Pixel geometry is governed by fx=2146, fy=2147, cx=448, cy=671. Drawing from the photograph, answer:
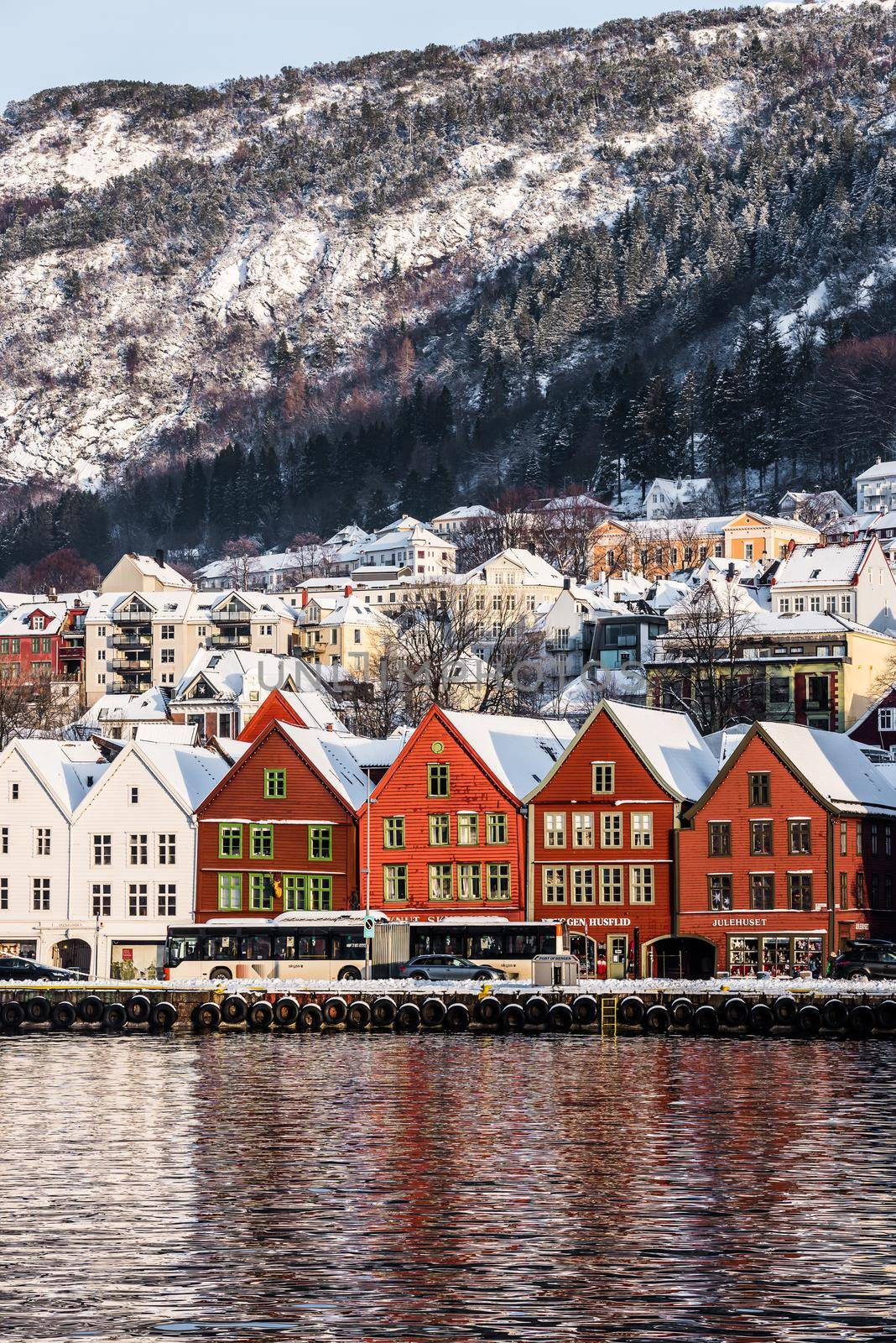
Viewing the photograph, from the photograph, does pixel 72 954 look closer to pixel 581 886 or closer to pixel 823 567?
pixel 581 886

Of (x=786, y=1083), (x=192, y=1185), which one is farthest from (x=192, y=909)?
(x=192, y=1185)

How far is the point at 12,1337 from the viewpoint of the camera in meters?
29.3

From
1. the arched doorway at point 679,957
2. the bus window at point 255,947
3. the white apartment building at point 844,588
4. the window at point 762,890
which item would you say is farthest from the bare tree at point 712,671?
the bus window at point 255,947

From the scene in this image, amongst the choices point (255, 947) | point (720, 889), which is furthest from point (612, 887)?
point (255, 947)

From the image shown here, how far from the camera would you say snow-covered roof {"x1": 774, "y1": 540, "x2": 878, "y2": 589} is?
191 metres

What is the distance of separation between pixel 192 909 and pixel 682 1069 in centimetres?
4368

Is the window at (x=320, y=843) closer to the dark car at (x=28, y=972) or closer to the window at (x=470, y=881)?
the window at (x=470, y=881)

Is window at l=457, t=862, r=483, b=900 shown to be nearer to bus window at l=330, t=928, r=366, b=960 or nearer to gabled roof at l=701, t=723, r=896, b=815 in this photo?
bus window at l=330, t=928, r=366, b=960

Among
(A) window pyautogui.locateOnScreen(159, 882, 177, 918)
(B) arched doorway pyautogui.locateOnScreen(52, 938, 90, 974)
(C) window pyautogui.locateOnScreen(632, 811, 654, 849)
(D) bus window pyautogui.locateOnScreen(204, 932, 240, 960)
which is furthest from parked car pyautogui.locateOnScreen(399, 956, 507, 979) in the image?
(B) arched doorway pyautogui.locateOnScreen(52, 938, 90, 974)

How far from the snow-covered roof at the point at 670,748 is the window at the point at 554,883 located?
20.7 ft

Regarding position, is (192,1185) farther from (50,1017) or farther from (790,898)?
(790,898)

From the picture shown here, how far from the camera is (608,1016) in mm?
76438

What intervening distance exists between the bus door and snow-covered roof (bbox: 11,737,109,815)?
27.9m

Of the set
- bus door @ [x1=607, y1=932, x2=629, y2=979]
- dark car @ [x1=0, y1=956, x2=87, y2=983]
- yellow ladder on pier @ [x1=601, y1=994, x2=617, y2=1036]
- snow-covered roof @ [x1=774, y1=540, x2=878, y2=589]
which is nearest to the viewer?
yellow ladder on pier @ [x1=601, y1=994, x2=617, y2=1036]
